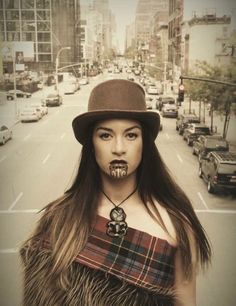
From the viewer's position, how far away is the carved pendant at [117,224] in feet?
4.70

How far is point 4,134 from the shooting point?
8.36ft

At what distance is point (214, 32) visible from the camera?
2.44 m

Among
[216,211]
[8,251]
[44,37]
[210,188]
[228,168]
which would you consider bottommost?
[8,251]

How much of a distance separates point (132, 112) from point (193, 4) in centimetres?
142

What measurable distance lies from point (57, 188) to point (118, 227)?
3.53 feet

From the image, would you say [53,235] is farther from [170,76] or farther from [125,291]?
[170,76]

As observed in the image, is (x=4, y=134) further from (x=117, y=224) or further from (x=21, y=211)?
(x=117, y=224)

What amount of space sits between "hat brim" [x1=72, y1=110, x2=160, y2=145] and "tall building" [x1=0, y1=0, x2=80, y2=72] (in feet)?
4.04

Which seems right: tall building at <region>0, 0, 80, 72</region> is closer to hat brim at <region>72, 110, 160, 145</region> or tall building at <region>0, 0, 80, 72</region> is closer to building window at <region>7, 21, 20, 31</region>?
building window at <region>7, 21, 20, 31</region>

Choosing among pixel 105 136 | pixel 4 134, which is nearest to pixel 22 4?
pixel 4 134

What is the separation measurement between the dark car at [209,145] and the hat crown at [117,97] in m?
1.21

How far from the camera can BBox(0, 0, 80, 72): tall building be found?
248 centimetres

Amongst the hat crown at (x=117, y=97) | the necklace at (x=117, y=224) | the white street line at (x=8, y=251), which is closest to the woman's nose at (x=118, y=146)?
the hat crown at (x=117, y=97)

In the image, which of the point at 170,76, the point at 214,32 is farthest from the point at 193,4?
the point at 170,76
